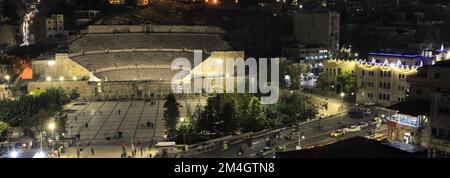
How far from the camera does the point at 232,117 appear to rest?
2422cm

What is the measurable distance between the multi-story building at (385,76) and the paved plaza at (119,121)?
9.79 metres

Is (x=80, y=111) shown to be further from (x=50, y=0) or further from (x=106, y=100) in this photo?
(x=50, y=0)

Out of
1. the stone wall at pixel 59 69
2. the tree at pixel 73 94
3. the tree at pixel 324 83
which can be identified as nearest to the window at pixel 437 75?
the tree at pixel 324 83

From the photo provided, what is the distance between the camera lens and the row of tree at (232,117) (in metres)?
23.4

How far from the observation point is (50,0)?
5978cm

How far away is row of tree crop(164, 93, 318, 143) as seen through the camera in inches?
922

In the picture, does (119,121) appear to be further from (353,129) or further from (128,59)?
(128,59)

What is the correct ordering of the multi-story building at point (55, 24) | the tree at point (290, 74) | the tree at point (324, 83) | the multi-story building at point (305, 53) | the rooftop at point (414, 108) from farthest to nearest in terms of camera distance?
1. the multi-story building at point (55, 24)
2. the multi-story building at point (305, 53)
3. the tree at point (290, 74)
4. the tree at point (324, 83)
5. the rooftop at point (414, 108)

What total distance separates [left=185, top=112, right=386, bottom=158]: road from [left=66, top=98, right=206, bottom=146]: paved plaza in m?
4.81

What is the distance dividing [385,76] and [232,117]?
10554 millimetres

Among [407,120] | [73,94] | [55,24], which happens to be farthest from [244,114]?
[55,24]

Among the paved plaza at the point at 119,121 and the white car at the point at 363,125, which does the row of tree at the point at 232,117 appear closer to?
the paved plaza at the point at 119,121

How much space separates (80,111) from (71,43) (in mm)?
12740

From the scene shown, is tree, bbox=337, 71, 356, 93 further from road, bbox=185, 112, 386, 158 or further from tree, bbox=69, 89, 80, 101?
tree, bbox=69, 89, 80, 101
